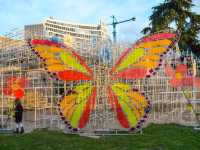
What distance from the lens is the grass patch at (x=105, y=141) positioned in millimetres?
9117

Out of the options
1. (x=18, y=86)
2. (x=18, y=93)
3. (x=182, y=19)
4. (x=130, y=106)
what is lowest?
(x=130, y=106)

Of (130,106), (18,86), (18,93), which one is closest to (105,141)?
(130,106)

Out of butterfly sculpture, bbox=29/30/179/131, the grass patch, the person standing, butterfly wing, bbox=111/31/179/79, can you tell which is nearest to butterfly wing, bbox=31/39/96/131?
butterfly sculpture, bbox=29/30/179/131

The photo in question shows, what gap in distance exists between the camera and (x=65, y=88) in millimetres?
11375

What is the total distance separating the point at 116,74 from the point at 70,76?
115cm

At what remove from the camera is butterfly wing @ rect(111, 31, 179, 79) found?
10.7m

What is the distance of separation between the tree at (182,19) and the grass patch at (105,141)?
20511 millimetres

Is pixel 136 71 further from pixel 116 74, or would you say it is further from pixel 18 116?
pixel 18 116

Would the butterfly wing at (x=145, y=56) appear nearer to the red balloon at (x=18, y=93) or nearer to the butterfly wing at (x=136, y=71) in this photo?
the butterfly wing at (x=136, y=71)

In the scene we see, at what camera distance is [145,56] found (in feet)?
35.4

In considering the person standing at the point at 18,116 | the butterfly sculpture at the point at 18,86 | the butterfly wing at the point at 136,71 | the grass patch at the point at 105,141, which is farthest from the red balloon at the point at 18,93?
the butterfly wing at the point at 136,71

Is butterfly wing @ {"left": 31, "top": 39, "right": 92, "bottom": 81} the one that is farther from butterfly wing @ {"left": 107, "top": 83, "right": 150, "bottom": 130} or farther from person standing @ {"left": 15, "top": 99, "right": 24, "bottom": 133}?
person standing @ {"left": 15, "top": 99, "right": 24, "bottom": 133}

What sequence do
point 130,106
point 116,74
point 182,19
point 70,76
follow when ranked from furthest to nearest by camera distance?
point 182,19 → point 116,74 → point 70,76 → point 130,106

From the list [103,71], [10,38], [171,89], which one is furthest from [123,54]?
[10,38]
